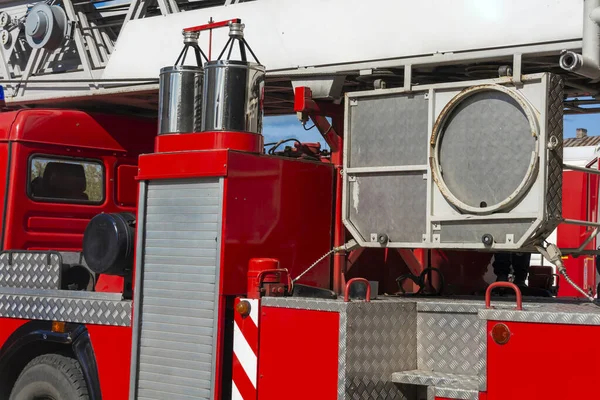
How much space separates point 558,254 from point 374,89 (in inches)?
59.5

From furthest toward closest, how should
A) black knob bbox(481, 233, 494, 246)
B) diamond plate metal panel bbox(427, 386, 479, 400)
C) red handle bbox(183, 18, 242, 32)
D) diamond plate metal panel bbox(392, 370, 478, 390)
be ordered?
1. red handle bbox(183, 18, 242, 32)
2. black knob bbox(481, 233, 494, 246)
3. diamond plate metal panel bbox(392, 370, 478, 390)
4. diamond plate metal panel bbox(427, 386, 479, 400)

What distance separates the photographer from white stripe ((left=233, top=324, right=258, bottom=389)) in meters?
5.22

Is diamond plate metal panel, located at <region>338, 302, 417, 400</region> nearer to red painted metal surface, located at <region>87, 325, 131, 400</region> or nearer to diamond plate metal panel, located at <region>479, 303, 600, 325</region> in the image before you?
diamond plate metal panel, located at <region>479, 303, 600, 325</region>

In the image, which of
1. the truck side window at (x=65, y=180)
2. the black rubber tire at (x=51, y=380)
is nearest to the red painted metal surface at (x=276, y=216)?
the black rubber tire at (x=51, y=380)

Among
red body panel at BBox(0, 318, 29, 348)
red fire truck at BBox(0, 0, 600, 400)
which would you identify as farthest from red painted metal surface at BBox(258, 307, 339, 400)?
red body panel at BBox(0, 318, 29, 348)

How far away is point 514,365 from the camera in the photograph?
435 cm

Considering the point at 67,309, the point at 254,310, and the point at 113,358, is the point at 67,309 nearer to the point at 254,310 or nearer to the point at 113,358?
the point at 113,358

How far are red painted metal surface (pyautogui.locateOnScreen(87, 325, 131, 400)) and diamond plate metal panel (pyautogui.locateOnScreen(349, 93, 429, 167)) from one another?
1.80 m

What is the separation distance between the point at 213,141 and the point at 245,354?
1.25 meters

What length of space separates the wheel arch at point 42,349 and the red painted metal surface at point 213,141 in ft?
4.64

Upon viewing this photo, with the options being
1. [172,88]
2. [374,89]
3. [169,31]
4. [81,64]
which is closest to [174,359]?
[172,88]

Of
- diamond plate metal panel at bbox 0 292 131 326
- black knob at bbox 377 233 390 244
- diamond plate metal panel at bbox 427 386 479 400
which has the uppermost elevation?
black knob at bbox 377 233 390 244

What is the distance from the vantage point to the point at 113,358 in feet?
19.6

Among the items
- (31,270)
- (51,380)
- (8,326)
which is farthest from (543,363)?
(8,326)
